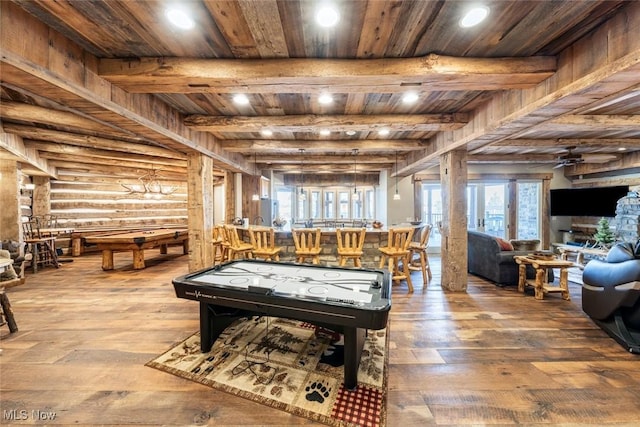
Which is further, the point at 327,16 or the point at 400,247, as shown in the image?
the point at 400,247

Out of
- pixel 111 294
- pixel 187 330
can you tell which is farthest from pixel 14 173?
pixel 187 330

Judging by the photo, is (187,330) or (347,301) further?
(187,330)

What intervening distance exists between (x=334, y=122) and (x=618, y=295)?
3.70 meters

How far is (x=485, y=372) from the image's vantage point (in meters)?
2.25

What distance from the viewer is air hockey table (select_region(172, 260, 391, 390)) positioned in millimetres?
1939

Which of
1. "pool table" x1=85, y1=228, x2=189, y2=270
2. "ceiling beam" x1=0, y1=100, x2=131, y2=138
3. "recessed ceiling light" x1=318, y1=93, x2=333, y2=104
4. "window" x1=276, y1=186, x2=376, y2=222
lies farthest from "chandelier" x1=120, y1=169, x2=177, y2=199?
"recessed ceiling light" x1=318, y1=93, x2=333, y2=104

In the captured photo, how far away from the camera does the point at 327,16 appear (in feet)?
5.29

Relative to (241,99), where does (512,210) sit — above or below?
below

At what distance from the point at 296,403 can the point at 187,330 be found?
1734 millimetres

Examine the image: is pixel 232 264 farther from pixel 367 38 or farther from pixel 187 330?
pixel 367 38

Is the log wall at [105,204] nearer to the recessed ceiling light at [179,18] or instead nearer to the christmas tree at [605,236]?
the recessed ceiling light at [179,18]

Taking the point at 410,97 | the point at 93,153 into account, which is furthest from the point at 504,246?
the point at 93,153

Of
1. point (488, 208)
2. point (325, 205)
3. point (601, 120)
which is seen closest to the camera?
point (601, 120)

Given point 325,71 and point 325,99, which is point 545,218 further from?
point 325,71
